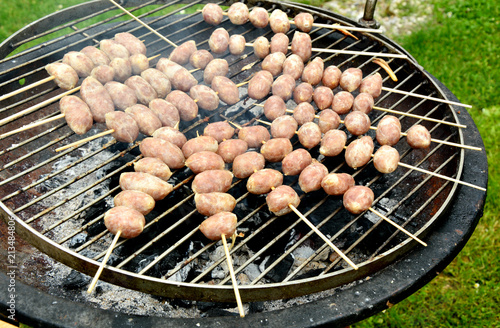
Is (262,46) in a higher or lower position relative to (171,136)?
higher

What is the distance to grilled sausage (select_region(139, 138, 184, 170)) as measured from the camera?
8.76ft

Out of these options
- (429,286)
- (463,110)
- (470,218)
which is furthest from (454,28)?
(470,218)

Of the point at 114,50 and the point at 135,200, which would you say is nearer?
the point at 135,200

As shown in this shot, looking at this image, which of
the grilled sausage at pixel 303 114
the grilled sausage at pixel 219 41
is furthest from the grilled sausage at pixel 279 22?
the grilled sausage at pixel 303 114

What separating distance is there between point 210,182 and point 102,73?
52.9 inches

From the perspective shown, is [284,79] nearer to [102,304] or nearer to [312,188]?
[312,188]

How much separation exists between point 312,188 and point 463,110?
1.72 m

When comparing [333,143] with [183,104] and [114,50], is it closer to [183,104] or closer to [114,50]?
[183,104]

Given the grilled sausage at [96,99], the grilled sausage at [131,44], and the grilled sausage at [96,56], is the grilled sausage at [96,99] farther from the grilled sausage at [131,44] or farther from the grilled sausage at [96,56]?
the grilled sausage at [131,44]

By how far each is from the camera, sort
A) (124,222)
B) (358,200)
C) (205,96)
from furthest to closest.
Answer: (205,96)
(358,200)
(124,222)

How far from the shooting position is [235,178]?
2.95 m

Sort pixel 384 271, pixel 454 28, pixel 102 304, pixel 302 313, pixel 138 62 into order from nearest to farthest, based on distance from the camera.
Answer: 1. pixel 302 313
2. pixel 384 271
3. pixel 102 304
4. pixel 138 62
5. pixel 454 28

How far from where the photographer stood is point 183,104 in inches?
119

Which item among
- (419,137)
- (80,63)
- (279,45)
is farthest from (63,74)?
(419,137)
